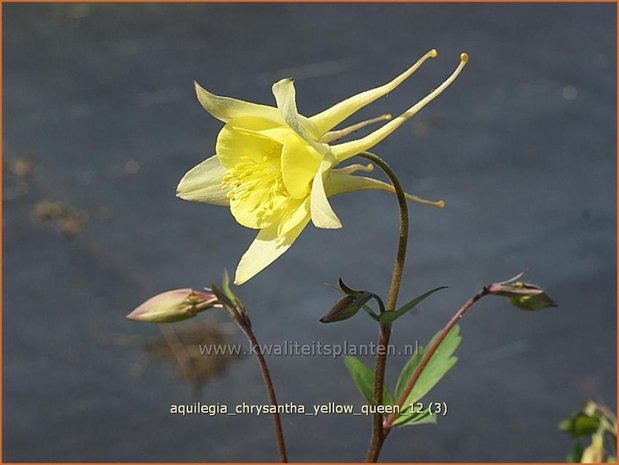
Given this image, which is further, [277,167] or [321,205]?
[277,167]

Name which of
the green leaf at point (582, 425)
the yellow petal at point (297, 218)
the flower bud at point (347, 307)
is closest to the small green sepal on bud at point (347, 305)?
the flower bud at point (347, 307)

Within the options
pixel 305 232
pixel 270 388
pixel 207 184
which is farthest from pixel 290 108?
pixel 305 232

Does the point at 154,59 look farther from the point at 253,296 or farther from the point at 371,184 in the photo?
the point at 371,184

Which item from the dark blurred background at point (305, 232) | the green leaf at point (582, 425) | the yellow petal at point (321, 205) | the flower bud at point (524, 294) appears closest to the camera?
the yellow petal at point (321, 205)

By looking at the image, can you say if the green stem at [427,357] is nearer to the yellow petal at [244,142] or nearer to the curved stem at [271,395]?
the curved stem at [271,395]

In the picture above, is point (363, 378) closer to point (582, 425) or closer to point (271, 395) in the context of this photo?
point (271, 395)

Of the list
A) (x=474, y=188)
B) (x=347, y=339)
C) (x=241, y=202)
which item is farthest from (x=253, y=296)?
(x=241, y=202)
